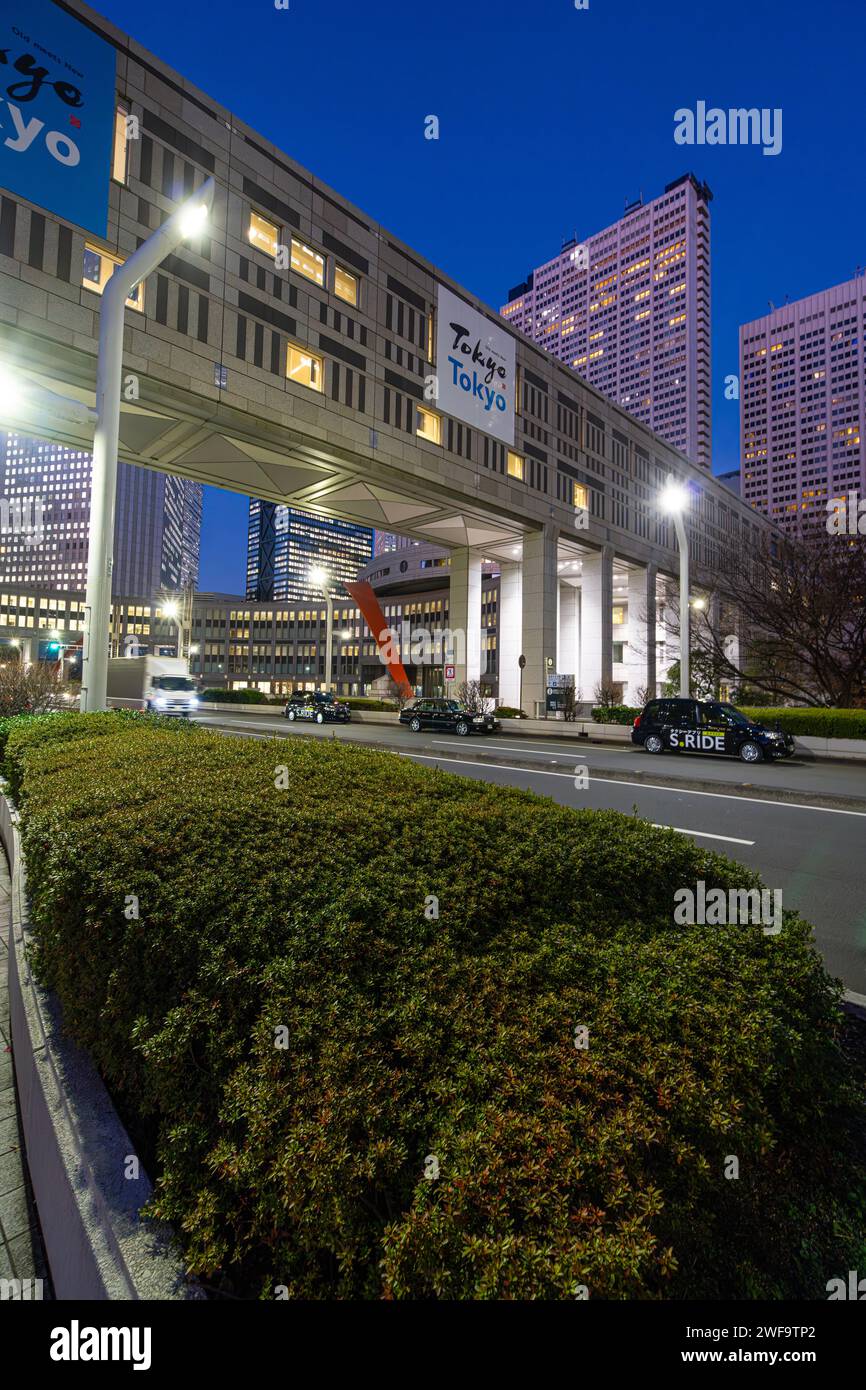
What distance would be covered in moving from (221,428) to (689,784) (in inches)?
935

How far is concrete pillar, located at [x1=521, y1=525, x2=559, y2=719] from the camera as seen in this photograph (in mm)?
39594

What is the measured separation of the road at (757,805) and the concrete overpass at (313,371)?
13.2m

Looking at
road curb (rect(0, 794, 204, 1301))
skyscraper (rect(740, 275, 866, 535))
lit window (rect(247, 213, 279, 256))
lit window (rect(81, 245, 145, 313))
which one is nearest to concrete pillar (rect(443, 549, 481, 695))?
lit window (rect(247, 213, 279, 256))

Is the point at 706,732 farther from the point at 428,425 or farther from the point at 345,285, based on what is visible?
the point at 345,285

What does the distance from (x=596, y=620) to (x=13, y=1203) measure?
1842 inches

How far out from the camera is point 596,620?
153 ft

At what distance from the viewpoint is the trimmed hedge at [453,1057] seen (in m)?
1.62

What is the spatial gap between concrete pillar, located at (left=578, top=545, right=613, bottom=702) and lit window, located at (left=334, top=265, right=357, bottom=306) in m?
25.1

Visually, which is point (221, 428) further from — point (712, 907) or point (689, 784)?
point (712, 907)

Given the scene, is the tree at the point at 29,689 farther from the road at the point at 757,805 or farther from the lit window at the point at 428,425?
the lit window at the point at 428,425

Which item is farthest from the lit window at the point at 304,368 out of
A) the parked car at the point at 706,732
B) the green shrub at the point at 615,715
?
the parked car at the point at 706,732

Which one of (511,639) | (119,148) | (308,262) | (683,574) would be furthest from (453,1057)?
(511,639)

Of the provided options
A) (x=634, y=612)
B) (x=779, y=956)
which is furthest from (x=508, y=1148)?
(x=634, y=612)

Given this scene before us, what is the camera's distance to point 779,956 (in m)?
2.82
